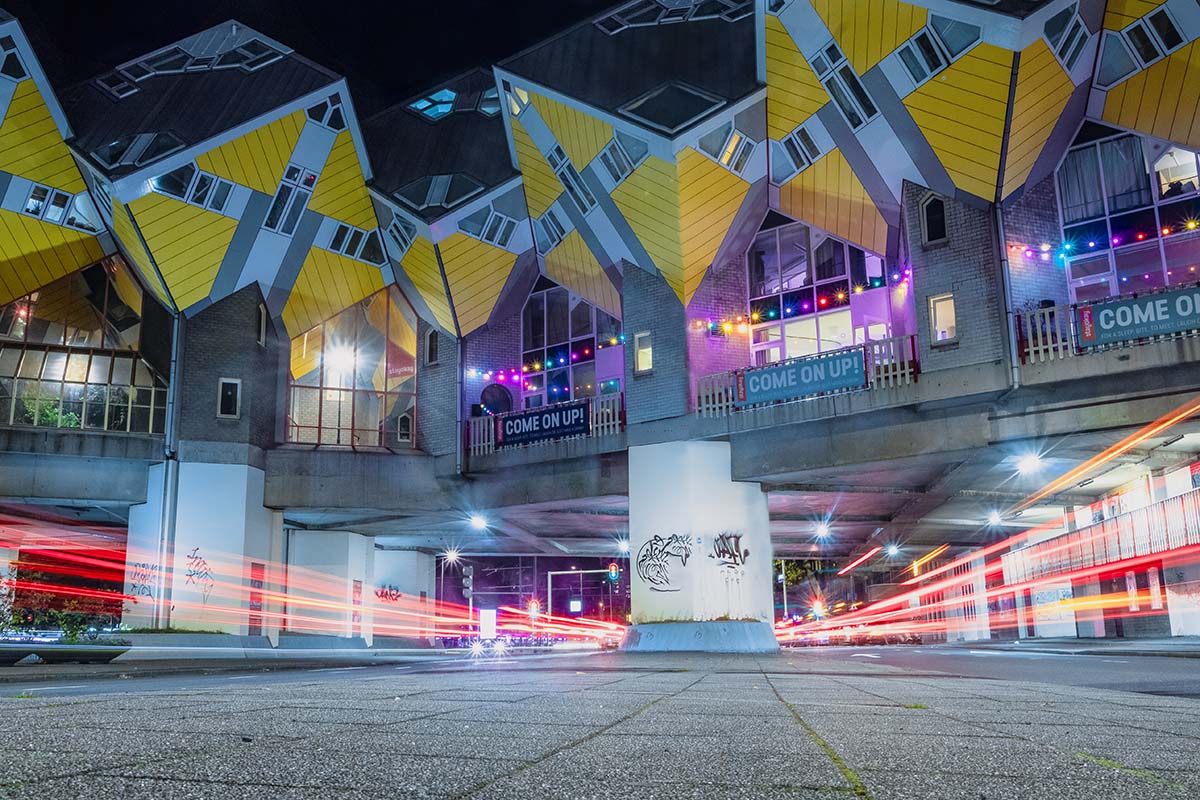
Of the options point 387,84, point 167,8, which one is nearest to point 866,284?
point 387,84

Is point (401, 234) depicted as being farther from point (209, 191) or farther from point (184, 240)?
point (184, 240)

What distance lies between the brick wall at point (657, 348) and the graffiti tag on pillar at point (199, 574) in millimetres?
13445

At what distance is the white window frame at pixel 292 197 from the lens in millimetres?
29906

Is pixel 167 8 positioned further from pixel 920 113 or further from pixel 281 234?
pixel 920 113

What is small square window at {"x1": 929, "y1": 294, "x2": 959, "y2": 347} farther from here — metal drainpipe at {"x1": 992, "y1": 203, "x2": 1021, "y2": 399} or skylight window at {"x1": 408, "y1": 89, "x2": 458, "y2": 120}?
skylight window at {"x1": 408, "y1": 89, "x2": 458, "y2": 120}

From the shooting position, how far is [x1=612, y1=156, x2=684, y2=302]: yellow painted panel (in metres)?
25.6

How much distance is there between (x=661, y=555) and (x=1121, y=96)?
53.6 ft

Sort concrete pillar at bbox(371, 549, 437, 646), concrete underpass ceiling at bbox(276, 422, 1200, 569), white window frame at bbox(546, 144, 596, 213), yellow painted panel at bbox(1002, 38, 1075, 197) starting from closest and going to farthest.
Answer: yellow painted panel at bbox(1002, 38, 1075, 197) < concrete underpass ceiling at bbox(276, 422, 1200, 569) < white window frame at bbox(546, 144, 596, 213) < concrete pillar at bbox(371, 549, 437, 646)

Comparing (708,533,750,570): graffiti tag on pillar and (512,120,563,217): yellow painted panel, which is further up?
A: (512,120,563,217): yellow painted panel

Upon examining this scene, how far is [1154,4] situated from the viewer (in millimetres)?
21219

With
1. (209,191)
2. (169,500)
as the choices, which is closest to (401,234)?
(209,191)

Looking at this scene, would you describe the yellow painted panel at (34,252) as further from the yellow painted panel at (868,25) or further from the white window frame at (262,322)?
the yellow painted panel at (868,25)

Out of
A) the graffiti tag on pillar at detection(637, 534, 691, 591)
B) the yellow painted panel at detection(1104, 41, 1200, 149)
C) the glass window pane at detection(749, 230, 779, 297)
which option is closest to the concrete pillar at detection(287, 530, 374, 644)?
the graffiti tag on pillar at detection(637, 534, 691, 591)

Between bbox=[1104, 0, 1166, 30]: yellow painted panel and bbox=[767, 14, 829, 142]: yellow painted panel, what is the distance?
21.4 ft
